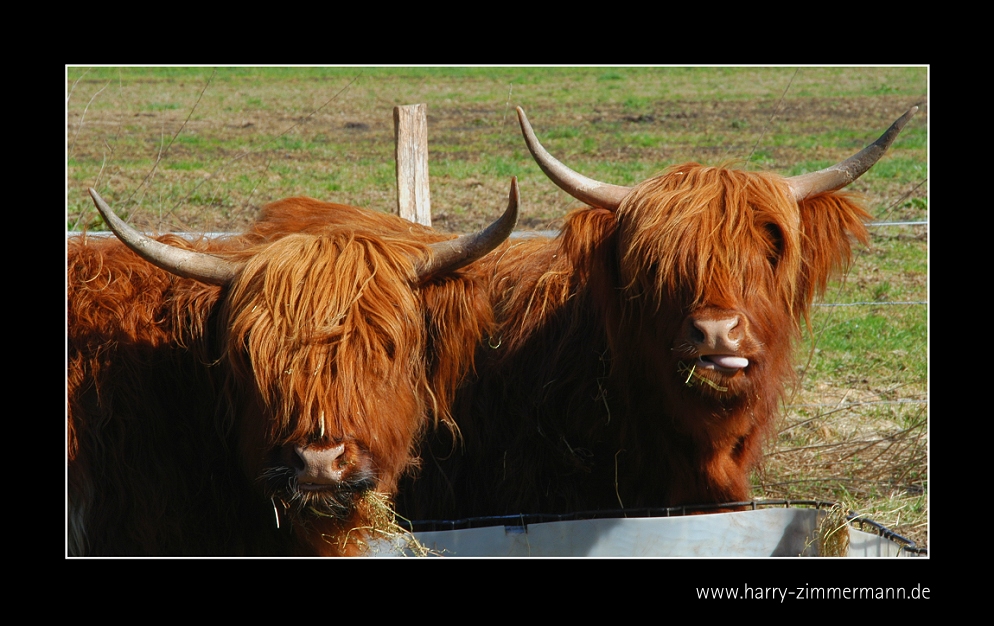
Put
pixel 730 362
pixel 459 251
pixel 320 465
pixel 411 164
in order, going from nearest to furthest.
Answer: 1. pixel 320 465
2. pixel 730 362
3. pixel 459 251
4. pixel 411 164

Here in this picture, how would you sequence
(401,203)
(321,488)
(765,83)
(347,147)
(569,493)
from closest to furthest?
Result: (321,488)
(569,493)
(401,203)
(347,147)
(765,83)

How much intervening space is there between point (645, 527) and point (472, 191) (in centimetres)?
744

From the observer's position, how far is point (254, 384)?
297 cm

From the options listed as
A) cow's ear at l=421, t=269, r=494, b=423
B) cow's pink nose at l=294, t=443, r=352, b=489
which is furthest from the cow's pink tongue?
cow's pink nose at l=294, t=443, r=352, b=489

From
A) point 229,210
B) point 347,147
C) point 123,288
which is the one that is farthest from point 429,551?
point 347,147

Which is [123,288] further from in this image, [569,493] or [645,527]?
[645,527]

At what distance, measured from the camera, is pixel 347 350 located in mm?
2934

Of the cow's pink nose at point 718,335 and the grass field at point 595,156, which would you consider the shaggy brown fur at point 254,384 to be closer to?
the cow's pink nose at point 718,335

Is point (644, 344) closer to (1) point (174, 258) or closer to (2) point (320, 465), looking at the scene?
(2) point (320, 465)

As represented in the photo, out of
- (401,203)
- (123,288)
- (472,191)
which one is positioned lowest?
(123,288)

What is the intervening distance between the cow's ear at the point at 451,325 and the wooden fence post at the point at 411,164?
240 centimetres

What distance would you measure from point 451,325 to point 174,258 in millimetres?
953

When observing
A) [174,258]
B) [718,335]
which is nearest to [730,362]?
[718,335]

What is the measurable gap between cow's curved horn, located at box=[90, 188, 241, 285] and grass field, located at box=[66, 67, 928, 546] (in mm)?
1100
